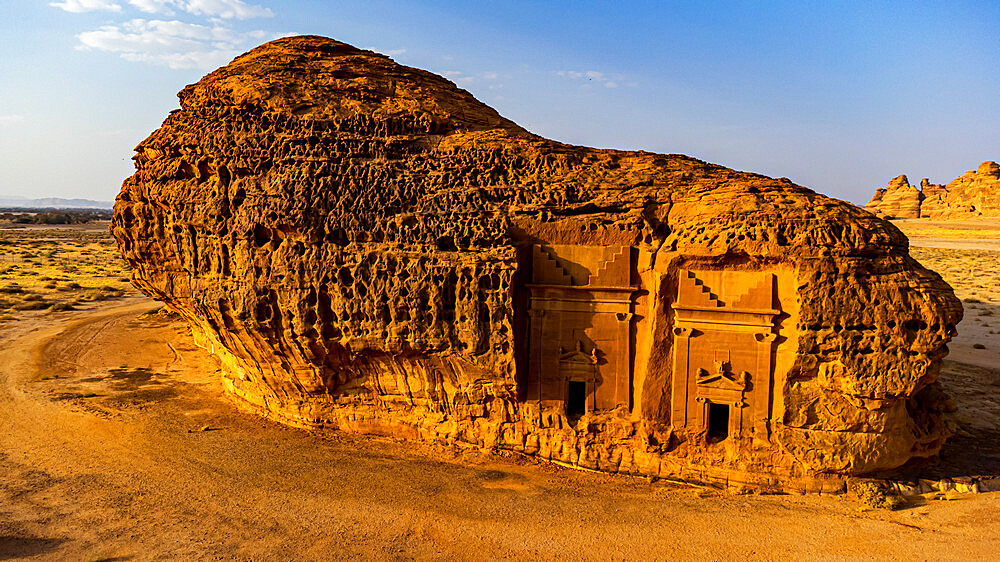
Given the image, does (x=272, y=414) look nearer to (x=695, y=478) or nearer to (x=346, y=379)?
(x=346, y=379)

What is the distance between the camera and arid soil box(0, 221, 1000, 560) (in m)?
10.0

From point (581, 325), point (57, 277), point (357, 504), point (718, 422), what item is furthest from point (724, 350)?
point (57, 277)

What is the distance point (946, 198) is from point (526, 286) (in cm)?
12653

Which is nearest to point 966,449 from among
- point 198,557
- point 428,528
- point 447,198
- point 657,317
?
point 657,317

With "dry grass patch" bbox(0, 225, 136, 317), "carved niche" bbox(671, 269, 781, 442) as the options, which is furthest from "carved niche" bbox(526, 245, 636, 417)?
"dry grass patch" bbox(0, 225, 136, 317)

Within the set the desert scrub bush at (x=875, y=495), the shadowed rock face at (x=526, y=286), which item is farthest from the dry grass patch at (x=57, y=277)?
the desert scrub bush at (x=875, y=495)

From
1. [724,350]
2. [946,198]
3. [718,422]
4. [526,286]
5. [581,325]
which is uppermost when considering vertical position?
[946,198]

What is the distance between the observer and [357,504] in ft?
37.6

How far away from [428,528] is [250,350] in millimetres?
7497

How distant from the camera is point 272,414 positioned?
15906 mm

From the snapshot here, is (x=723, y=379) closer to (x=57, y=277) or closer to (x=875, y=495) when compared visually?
(x=875, y=495)

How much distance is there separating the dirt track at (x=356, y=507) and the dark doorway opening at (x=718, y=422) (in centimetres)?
120

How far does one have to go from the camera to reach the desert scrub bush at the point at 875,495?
1108cm

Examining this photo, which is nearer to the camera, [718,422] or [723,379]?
[723,379]
